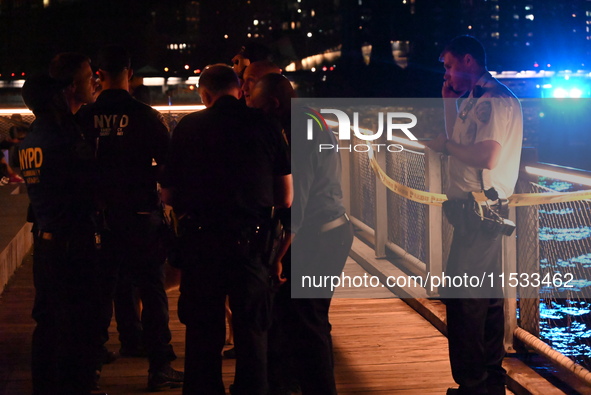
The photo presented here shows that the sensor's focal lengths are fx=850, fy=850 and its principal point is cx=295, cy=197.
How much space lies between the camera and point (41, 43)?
301ft

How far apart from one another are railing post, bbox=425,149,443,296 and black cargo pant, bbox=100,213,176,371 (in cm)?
271

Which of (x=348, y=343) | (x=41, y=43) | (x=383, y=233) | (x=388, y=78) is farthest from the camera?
(x=41, y=43)

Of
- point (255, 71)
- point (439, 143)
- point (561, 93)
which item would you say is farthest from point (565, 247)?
point (561, 93)

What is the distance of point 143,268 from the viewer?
518 cm

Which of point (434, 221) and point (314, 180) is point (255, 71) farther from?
point (434, 221)

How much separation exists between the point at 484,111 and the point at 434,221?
276cm

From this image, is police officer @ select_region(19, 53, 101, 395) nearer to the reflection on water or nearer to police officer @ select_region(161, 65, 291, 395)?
police officer @ select_region(161, 65, 291, 395)

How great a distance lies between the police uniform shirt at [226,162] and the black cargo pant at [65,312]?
2.40 feet

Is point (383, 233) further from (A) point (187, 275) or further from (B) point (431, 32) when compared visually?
(B) point (431, 32)

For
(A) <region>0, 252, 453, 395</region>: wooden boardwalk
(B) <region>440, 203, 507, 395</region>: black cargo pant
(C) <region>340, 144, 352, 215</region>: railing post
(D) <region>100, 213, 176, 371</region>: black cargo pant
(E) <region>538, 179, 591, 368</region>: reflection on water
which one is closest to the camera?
(B) <region>440, 203, 507, 395</region>: black cargo pant

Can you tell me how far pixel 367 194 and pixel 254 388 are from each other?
19.3 ft

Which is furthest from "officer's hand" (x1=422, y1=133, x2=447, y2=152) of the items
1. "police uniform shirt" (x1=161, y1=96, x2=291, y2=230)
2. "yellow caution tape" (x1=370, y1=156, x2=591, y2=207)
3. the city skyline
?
the city skyline

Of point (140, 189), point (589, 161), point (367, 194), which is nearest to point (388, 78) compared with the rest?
point (589, 161)

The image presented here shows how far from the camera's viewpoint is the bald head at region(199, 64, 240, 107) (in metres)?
4.29
